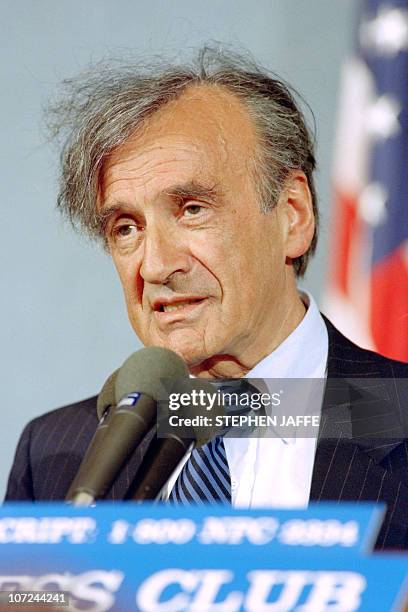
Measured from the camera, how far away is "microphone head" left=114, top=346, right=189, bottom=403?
3.37ft

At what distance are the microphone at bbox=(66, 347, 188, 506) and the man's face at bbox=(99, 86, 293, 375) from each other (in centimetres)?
56

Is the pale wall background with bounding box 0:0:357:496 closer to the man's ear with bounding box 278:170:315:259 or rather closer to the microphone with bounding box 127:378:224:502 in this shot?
the man's ear with bounding box 278:170:315:259

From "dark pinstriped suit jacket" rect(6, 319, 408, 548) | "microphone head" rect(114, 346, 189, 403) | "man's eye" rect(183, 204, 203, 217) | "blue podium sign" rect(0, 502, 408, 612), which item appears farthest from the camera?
"man's eye" rect(183, 204, 203, 217)

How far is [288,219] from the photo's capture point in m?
1.91

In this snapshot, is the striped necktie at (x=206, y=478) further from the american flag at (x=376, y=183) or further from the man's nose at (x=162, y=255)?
the american flag at (x=376, y=183)

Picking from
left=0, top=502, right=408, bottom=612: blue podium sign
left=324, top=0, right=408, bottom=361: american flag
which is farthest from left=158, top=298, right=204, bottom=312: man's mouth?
left=0, top=502, right=408, bottom=612: blue podium sign

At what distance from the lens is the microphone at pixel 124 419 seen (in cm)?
89

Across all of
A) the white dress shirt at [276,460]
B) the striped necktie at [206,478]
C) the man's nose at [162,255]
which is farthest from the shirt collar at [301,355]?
the man's nose at [162,255]

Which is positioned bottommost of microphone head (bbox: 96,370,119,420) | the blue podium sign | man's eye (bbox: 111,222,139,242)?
the blue podium sign

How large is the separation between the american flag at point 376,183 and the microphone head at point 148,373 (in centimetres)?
123

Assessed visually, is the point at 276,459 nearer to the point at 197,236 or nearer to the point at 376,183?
the point at 197,236

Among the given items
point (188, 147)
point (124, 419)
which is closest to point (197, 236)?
point (188, 147)

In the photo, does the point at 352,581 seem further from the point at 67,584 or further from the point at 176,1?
the point at 176,1

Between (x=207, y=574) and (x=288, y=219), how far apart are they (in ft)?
4.11
